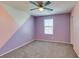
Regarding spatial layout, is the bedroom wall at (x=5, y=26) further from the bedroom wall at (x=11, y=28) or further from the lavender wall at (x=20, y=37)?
the lavender wall at (x=20, y=37)

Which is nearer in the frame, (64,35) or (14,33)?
(14,33)

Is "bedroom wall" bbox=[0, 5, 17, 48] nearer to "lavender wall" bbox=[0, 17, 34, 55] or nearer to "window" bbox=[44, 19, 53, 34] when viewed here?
"lavender wall" bbox=[0, 17, 34, 55]

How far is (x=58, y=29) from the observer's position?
6152 millimetres

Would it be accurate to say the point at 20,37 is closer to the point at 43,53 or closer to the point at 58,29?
the point at 43,53

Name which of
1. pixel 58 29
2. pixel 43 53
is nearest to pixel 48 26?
pixel 58 29

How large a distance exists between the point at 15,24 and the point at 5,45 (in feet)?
3.93

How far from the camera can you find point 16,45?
15.0ft

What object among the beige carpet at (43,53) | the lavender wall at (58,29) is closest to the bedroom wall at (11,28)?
the beige carpet at (43,53)

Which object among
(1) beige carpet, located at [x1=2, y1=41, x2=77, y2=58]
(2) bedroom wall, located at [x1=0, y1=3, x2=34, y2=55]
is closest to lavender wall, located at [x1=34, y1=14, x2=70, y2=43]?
(2) bedroom wall, located at [x1=0, y1=3, x2=34, y2=55]

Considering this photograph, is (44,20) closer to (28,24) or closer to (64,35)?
(28,24)

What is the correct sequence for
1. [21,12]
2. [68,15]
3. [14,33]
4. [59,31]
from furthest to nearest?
[59,31] < [68,15] < [21,12] < [14,33]

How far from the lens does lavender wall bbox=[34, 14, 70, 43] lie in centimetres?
585

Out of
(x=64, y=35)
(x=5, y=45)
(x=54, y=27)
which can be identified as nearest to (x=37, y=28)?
(x=54, y=27)

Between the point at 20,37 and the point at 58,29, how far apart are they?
9.06ft
